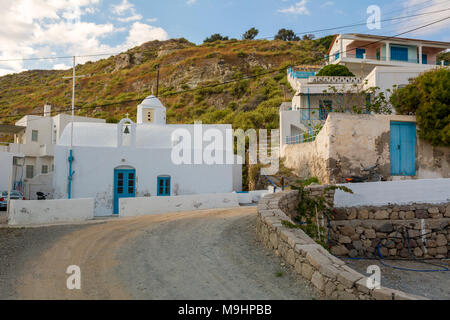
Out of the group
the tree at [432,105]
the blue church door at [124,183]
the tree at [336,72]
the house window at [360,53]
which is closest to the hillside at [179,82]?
the tree at [336,72]

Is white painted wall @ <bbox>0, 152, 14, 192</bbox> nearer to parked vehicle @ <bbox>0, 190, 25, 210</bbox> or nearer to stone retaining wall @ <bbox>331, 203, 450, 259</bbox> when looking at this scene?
parked vehicle @ <bbox>0, 190, 25, 210</bbox>

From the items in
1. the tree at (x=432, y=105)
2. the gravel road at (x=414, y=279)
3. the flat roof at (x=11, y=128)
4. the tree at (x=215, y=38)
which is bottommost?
the gravel road at (x=414, y=279)

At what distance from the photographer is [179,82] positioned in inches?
2138

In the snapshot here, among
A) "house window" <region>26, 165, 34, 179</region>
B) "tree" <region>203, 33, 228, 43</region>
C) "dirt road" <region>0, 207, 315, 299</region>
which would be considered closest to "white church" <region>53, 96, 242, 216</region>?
"dirt road" <region>0, 207, 315, 299</region>

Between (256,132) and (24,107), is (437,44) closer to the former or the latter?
(256,132)

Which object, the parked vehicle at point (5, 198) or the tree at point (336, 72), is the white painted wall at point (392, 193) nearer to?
the tree at point (336, 72)

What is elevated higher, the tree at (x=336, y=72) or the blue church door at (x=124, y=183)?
the tree at (x=336, y=72)

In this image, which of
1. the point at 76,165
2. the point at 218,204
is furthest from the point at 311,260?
the point at 76,165

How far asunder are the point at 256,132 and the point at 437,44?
68.8 feet

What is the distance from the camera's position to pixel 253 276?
5.30 meters

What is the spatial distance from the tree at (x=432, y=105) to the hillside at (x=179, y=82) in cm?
1994

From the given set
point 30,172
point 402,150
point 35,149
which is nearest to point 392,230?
point 402,150

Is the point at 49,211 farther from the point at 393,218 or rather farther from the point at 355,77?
the point at 355,77

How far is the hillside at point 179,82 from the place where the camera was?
43.1 meters
